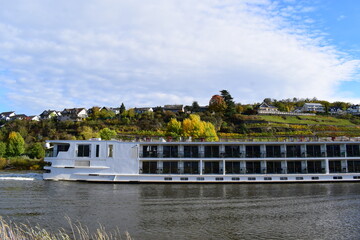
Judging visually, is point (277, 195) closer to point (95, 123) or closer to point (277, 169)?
point (277, 169)

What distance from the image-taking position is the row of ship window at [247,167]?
37.1 m

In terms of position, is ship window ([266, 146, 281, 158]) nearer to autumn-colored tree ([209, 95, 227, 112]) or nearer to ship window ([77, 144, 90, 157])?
ship window ([77, 144, 90, 157])

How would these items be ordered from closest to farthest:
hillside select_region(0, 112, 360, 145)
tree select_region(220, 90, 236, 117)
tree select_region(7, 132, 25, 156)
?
tree select_region(7, 132, 25, 156)
hillside select_region(0, 112, 360, 145)
tree select_region(220, 90, 236, 117)

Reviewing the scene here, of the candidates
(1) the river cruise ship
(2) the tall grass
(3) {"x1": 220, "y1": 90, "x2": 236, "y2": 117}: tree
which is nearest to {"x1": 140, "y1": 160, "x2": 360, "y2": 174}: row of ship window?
(1) the river cruise ship

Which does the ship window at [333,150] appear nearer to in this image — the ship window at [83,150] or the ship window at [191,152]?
the ship window at [191,152]

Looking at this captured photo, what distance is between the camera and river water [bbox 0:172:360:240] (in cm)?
1767

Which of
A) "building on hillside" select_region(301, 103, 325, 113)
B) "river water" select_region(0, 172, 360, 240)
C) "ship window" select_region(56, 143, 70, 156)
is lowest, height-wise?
"river water" select_region(0, 172, 360, 240)

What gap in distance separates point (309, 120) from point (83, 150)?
265ft

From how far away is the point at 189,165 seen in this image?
37.3 m

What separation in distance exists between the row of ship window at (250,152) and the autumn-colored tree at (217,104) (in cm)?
6973

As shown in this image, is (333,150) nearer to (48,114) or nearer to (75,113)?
(75,113)

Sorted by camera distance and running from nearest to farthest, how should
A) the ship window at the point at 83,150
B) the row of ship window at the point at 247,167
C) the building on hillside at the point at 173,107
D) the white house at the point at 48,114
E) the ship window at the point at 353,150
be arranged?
the ship window at the point at 83,150, the row of ship window at the point at 247,167, the ship window at the point at 353,150, the building on hillside at the point at 173,107, the white house at the point at 48,114

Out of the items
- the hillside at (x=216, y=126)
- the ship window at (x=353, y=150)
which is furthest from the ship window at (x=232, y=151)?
the hillside at (x=216, y=126)

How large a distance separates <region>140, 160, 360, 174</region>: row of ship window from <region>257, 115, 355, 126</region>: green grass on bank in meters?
59.5
